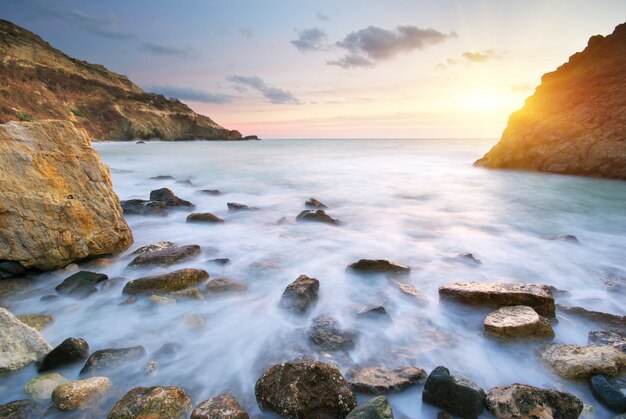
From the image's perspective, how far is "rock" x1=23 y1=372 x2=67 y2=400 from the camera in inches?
89.5

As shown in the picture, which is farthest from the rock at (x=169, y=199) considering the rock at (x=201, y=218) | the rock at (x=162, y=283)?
the rock at (x=162, y=283)

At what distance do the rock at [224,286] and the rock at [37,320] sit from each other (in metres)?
1.54

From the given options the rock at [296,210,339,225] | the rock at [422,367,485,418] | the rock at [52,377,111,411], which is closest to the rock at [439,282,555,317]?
the rock at [422,367,485,418]

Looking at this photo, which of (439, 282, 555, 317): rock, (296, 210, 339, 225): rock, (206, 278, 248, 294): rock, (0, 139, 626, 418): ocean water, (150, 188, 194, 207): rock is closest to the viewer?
(0, 139, 626, 418): ocean water

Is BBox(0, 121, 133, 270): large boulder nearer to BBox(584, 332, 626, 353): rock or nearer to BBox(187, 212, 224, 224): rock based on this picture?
BBox(187, 212, 224, 224): rock

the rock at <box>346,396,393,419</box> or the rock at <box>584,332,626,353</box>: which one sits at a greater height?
the rock at <box>346,396,393,419</box>

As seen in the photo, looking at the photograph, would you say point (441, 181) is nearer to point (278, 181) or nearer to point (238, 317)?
point (278, 181)

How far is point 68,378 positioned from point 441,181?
15.3 metres

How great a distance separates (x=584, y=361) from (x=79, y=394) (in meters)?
3.64

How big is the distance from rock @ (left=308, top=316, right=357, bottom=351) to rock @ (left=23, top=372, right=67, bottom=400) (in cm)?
195

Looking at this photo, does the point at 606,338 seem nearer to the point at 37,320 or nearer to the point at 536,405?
the point at 536,405

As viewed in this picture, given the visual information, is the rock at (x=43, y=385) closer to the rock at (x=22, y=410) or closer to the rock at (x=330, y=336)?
the rock at (x=22, y=410)

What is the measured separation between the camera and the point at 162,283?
386cm

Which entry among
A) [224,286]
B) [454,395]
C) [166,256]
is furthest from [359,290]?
[166,256]
